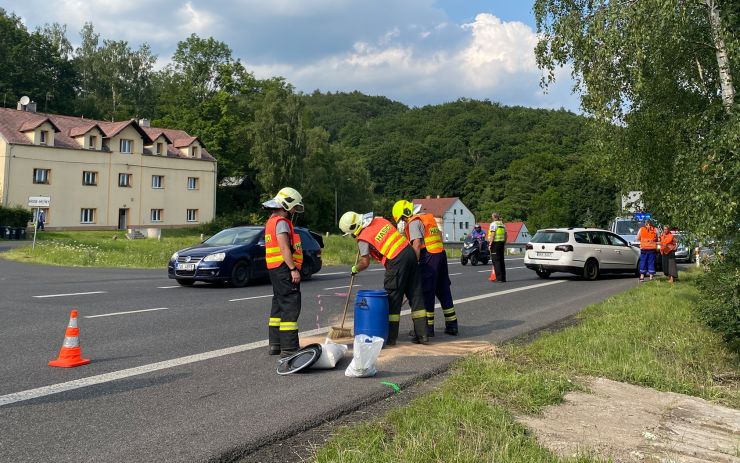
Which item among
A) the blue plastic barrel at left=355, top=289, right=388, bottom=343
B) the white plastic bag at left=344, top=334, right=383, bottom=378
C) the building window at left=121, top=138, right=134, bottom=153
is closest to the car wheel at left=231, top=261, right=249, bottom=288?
the blue plastic barrel at left=355, top=289, right=388, bottom=343

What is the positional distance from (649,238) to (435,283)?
1135cm

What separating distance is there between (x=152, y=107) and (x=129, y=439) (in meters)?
82.1

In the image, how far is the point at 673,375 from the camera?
255 inches

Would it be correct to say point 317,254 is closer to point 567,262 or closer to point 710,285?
point 567,262

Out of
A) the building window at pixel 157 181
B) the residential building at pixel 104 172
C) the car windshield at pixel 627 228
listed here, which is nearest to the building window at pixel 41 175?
the residential building at pixel 104 172

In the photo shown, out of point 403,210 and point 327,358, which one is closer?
point 327,358

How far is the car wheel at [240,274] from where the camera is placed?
15.0m

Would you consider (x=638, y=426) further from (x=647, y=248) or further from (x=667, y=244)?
(x=647, y=248)

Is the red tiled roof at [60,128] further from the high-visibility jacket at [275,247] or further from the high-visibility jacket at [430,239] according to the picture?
the high-visibility jacket at [275,247]

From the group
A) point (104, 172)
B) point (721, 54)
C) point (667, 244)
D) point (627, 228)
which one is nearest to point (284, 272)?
point (721, 54)

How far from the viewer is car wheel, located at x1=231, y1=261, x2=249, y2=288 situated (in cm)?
1502

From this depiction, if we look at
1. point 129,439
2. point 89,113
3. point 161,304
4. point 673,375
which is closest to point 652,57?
point 673,375

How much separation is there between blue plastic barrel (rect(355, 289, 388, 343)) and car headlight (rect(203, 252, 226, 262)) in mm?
8090

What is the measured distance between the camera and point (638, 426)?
190 inches
